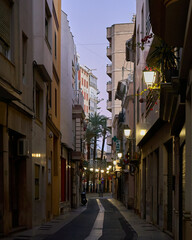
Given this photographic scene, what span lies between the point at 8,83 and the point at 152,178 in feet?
40.7

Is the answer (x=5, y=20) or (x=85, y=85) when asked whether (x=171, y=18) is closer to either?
(x=5, y=20)

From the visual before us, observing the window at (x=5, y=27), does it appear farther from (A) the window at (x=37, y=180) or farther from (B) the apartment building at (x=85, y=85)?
(B) the apartment building at (x=85, y=85)

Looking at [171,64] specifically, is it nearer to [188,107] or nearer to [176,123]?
[176,123]

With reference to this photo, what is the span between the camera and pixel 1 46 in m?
14.9

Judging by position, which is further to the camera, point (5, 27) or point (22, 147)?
point (22, 147)

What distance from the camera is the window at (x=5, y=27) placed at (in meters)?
14.7

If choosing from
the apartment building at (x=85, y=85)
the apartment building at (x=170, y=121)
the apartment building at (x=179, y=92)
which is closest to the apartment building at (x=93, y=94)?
the apartment building at (x=85, y=85)

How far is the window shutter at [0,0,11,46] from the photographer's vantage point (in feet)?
48.3

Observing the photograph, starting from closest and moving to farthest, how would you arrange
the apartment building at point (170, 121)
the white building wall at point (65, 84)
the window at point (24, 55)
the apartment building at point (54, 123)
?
the apartment building at point (170, 121)
the window at point (24, 55)
the apartment building at point (54, 123)
the white building wall at point (65, 84)

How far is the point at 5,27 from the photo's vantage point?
49.6 feet

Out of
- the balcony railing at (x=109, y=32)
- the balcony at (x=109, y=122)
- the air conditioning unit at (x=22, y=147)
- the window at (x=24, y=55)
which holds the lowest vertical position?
the air conditioning unit at (x=22, y=147)

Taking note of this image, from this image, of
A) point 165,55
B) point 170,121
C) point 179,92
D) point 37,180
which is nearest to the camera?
point 179,92

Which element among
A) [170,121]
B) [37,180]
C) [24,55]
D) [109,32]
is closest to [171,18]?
[170,121]

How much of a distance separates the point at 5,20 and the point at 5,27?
183mm
